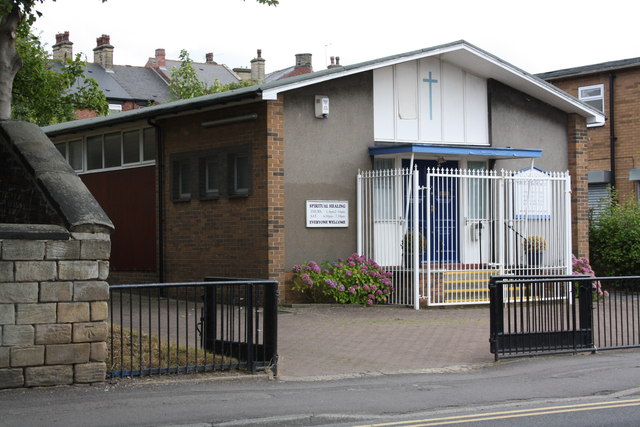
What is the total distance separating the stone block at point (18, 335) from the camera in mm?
8836

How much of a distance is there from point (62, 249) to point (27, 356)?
1133 mm

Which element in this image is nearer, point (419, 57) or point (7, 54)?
point (7, 54)

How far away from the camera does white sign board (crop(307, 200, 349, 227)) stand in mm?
17812

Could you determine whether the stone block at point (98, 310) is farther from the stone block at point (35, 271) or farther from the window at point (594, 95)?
the window at point (594, 95)

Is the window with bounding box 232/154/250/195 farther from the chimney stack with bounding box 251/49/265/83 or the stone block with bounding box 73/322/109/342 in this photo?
the chimney stack with bounding box 251/49/265/83

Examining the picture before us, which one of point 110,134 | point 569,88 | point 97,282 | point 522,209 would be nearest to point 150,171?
point 110,134

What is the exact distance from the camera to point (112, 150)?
72.8 ft

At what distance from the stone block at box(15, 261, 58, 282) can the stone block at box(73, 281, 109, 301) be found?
0.27 meters

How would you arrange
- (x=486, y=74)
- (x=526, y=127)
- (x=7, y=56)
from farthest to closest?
(x=526, y=127) < (x=486, y=74) < (x=7, y=56)

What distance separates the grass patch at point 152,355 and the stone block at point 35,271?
971 mm

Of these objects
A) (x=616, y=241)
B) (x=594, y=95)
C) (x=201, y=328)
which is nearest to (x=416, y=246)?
(x=201, y=328)

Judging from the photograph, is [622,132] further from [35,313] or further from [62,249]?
[35,313]

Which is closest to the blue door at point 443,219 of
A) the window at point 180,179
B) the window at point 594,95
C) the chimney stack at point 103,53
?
the window at point 180,179

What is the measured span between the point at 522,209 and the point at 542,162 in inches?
109
